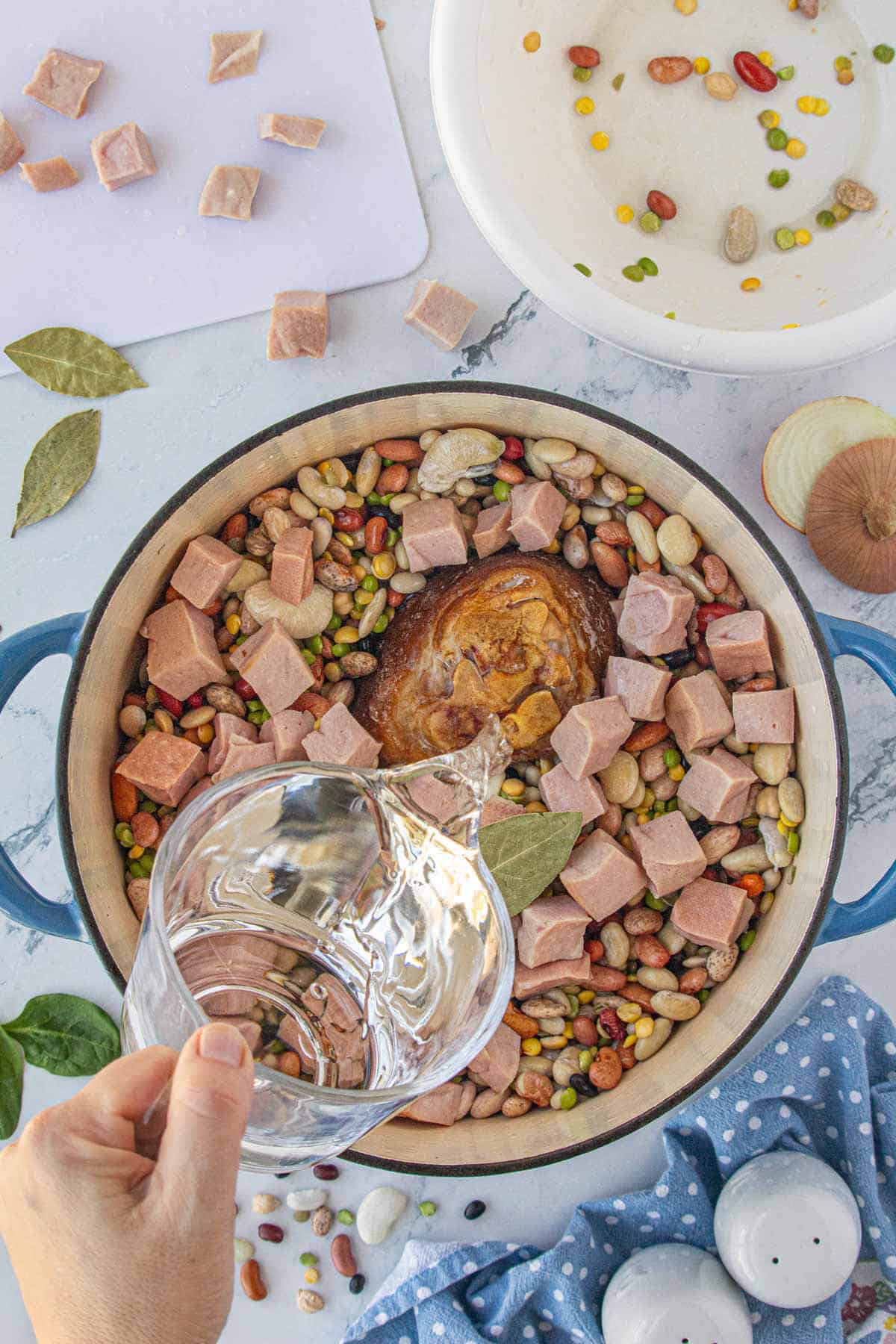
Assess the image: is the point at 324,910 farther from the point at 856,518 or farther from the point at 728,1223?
the point at 856,518

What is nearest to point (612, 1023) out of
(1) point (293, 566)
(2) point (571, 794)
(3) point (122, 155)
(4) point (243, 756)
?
(2) point (571, 794)

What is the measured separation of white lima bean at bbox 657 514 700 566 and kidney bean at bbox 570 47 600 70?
46cm

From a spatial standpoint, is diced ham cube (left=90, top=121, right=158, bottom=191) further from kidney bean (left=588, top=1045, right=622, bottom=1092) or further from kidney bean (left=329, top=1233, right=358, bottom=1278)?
kidney bean (left=329, top=1233, right=358, bottom=1278)

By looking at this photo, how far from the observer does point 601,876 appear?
110 centimetres

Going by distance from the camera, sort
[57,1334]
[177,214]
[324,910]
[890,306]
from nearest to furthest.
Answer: [57,1334] → [324,910] → [890,306] → [177,214]

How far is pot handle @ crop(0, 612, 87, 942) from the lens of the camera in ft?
3.31

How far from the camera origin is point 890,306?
1.05m

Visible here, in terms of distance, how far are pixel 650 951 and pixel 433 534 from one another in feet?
1.59

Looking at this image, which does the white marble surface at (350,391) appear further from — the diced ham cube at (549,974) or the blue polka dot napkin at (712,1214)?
the diced ham cube at (549,974)

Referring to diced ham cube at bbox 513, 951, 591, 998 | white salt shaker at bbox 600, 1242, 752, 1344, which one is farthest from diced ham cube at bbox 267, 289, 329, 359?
white salt shaker at bbox 600, 1242, 752, 1344

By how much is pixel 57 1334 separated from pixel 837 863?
736mm

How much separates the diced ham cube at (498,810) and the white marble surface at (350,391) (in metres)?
0.38

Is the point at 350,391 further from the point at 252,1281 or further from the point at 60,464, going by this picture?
the point at 252,1281

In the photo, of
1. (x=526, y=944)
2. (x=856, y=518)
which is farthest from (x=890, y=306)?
(x=526, y=944)
